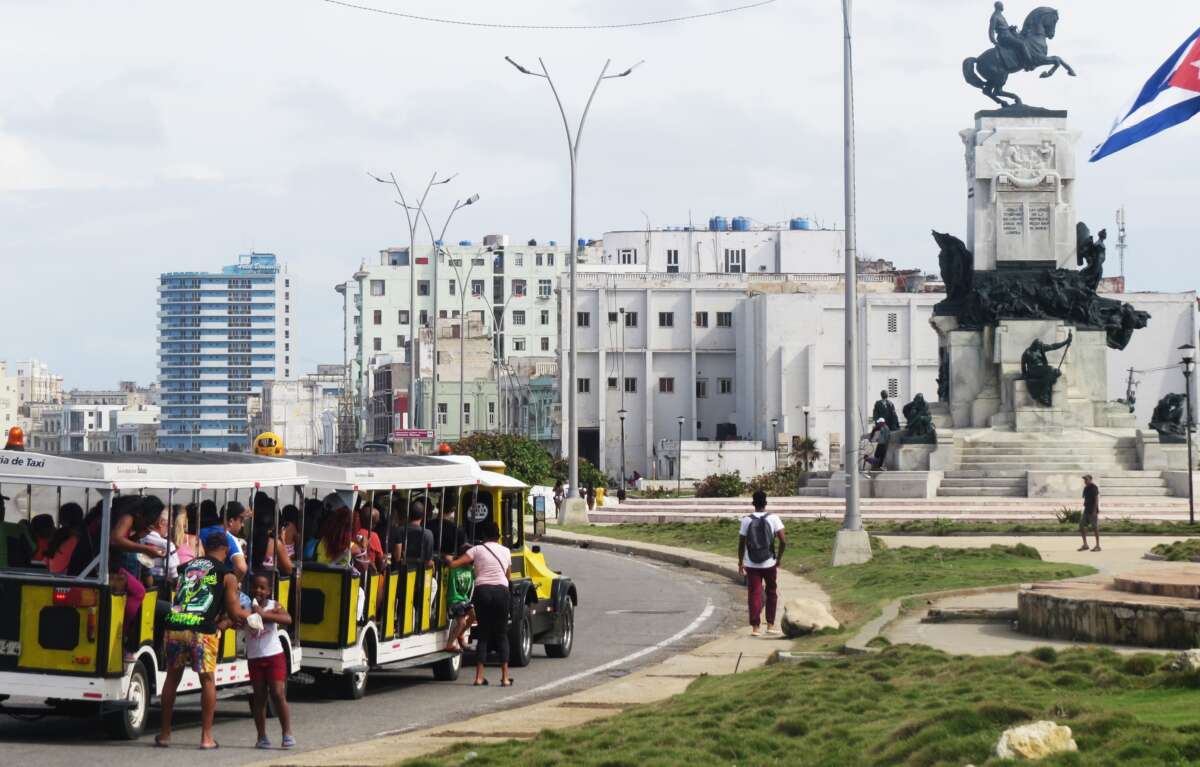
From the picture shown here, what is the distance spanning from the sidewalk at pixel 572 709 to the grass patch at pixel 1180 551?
11.2 metres

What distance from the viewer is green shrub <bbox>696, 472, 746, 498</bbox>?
2724 inches

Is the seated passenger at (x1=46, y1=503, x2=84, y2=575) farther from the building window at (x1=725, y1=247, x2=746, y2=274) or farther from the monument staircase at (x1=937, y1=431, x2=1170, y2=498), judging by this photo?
the building window at (x1=725, y1=247, x2=746, y2=274)

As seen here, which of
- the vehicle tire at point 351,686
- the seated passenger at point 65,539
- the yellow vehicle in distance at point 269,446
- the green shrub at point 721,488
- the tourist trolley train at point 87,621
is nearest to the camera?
the tourist trolley train at point 87,621

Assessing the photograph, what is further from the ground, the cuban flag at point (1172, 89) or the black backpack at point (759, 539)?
the cuban flag at point (1172, 89)

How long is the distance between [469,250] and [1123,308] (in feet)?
308

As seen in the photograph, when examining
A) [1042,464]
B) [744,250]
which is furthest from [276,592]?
[744,250]

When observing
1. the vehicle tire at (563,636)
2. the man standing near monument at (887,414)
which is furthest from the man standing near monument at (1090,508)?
the man standing near monument at (887,414)

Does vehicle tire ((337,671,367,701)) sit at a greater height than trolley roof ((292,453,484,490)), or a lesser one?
lesser

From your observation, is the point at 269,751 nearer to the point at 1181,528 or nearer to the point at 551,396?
the point at 1181,528

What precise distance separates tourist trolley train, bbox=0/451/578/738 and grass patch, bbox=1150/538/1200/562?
14500 mm

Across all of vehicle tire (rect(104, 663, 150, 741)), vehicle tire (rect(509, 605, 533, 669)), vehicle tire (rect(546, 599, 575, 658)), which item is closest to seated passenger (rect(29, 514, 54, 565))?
vehicle tire (rect(104, 663, 150, 741))

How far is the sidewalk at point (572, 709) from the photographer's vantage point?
532 inches

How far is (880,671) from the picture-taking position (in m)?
16.4

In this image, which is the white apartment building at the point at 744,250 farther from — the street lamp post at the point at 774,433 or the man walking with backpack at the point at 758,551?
the man walking with backpack at the point at 758,551
